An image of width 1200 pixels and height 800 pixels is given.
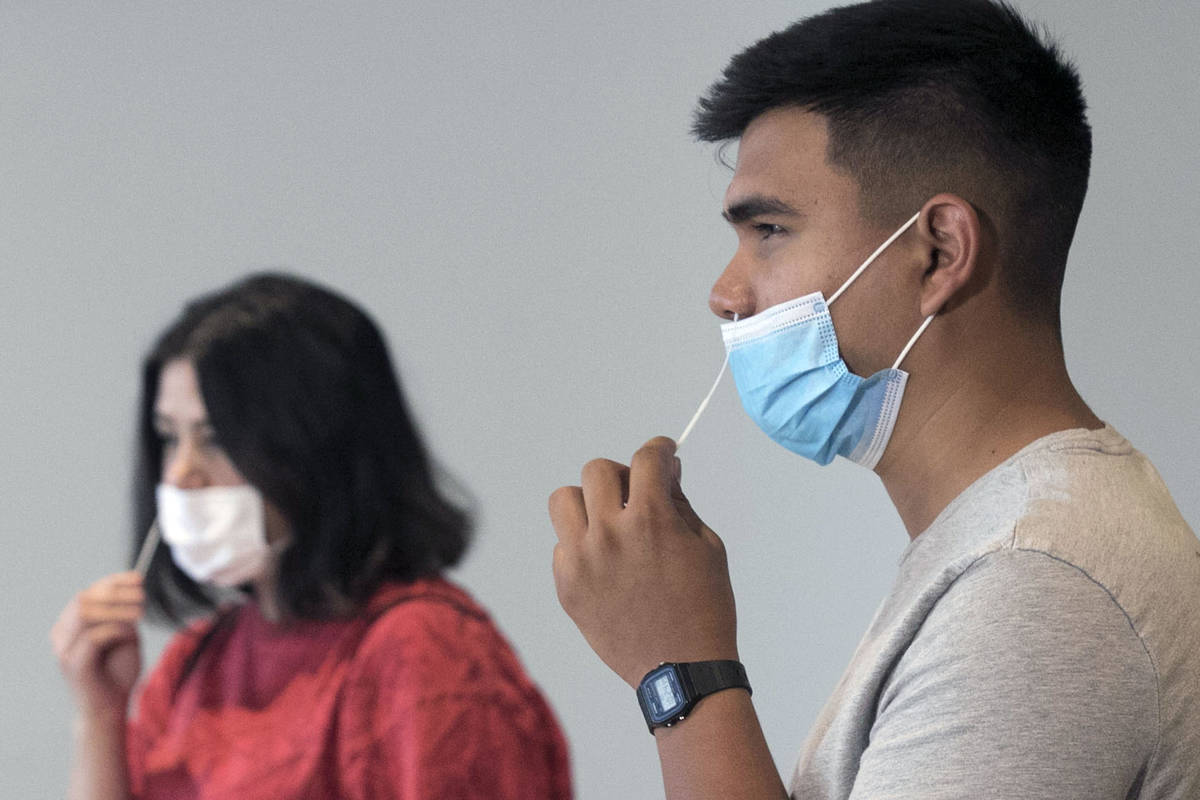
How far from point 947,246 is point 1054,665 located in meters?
0.41

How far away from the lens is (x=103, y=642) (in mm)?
1281

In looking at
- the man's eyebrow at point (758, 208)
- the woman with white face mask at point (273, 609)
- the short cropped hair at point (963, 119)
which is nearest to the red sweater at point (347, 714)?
the woman with white face mask at point (273, 609)

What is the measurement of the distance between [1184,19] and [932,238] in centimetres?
122

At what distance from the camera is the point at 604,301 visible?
5.26 feet

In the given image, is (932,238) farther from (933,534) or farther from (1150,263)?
(1150,263)

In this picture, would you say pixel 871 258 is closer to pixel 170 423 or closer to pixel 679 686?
pixel 679 686

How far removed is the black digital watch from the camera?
1050 millimetres

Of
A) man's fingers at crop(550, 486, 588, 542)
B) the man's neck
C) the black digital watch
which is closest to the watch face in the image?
the black digital watch

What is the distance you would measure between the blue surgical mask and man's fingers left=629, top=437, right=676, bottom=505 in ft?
0.43

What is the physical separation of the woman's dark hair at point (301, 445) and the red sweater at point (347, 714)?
1.5 inches

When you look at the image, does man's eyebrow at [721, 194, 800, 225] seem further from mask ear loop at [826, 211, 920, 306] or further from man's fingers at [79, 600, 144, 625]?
man's fingers at [79, 600, 144, 625]

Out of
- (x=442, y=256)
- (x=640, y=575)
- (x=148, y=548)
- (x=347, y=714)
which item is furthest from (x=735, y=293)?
(x=148, y=548)

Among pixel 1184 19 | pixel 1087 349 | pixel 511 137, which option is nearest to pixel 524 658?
pixel 511 137

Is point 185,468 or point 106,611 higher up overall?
point 185,468
